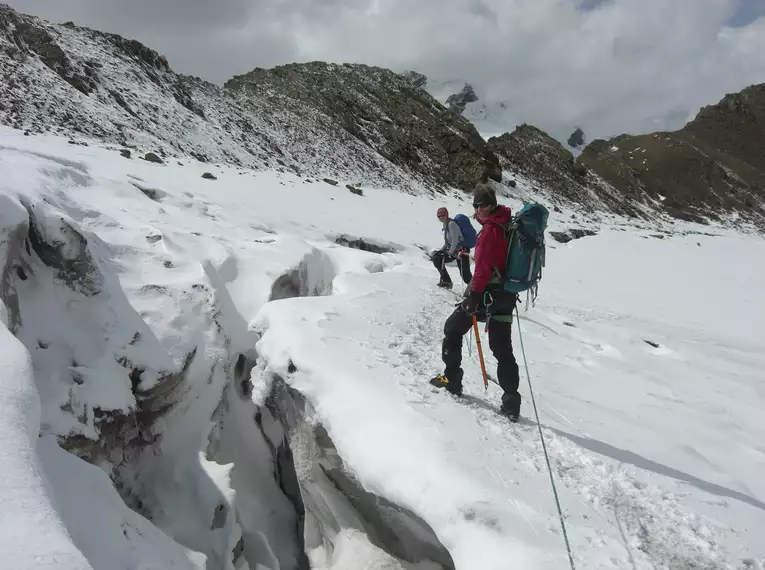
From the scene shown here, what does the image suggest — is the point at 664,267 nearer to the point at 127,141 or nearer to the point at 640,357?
the point at 640,357

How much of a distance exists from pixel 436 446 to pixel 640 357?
5125mm

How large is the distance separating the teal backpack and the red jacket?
0.05 meters

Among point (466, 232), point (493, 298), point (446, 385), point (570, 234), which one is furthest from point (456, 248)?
point (570, 234)

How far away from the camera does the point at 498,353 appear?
4.24m

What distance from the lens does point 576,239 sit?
26.2m

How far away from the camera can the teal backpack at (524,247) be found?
3.93 metres

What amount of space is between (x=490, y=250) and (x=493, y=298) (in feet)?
1.42

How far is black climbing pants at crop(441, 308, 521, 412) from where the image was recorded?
13.8 ft

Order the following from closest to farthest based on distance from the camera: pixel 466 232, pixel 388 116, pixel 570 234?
pixel 466 232, pixel 570 234, pixel 388 116

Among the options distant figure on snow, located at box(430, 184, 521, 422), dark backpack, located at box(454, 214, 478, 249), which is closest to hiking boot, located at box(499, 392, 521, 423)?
distant figure on snow, located at box(430, 184, 521, 422)

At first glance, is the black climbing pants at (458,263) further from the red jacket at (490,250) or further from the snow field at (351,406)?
the red jacket at (490,250)

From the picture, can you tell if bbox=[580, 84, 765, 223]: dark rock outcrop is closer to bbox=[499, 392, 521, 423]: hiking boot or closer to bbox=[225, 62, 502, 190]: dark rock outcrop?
bbox=[225, 62, 502, 190]: dark rock outcrop

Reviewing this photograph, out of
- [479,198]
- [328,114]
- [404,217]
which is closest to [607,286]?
[404,217]

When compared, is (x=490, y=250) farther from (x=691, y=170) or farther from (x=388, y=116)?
(x=691, y=170)
